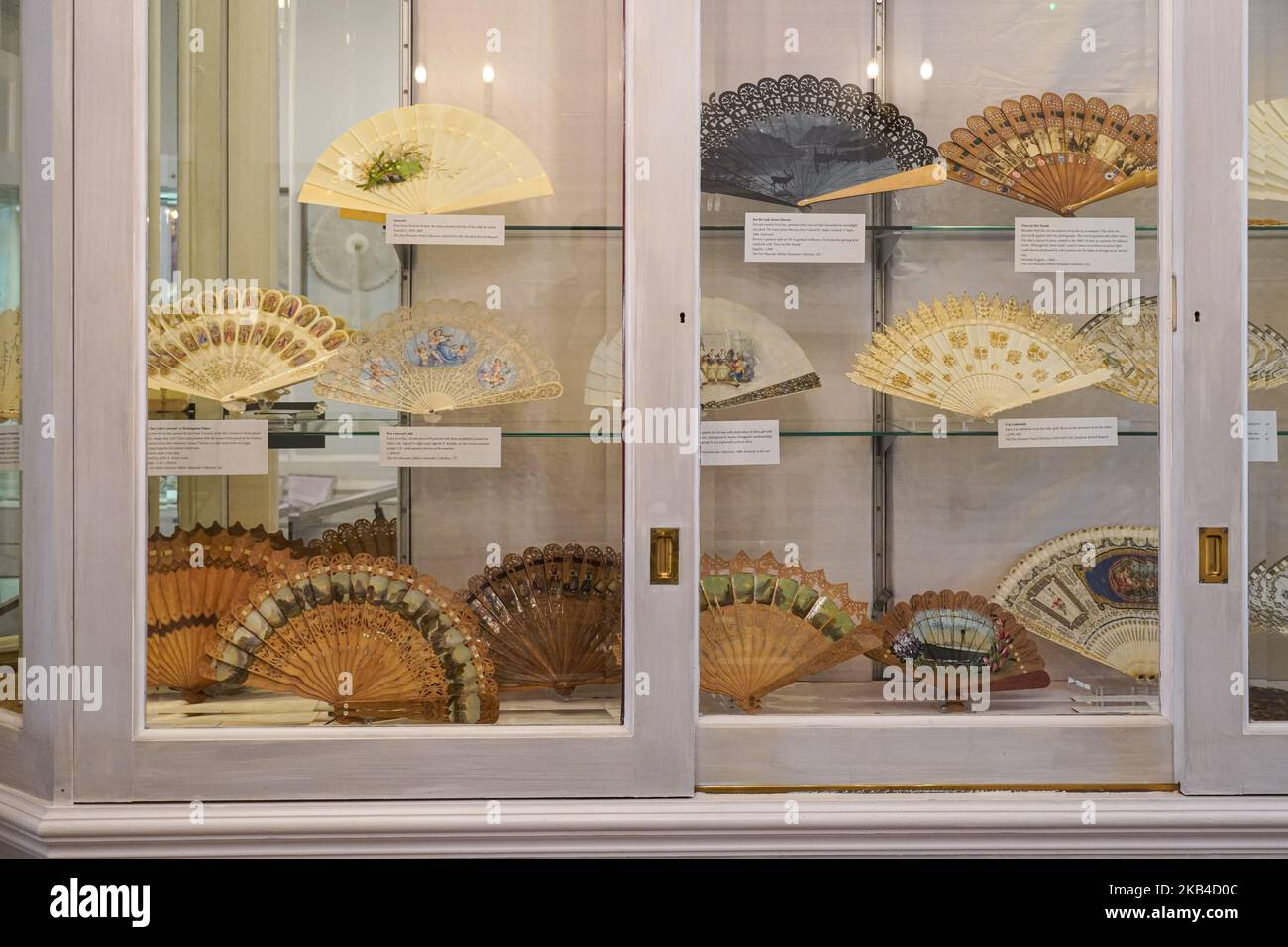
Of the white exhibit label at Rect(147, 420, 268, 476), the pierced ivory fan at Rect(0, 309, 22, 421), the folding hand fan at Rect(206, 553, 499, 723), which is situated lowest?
the folding hand fan at Rect(206, 553, 499, 723)

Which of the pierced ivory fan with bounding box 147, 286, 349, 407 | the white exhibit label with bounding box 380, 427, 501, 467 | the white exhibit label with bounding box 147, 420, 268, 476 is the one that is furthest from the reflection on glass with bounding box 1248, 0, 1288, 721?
the white exhibit label with bounding box 147, 420, 268, 476

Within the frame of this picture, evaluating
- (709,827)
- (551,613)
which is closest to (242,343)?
(551,613)

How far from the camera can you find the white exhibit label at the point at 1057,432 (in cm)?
183

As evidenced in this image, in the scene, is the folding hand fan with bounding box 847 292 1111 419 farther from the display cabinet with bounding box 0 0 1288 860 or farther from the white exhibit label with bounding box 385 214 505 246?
the white exhibit label with bounding box 385 214 505 246

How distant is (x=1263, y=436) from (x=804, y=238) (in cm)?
90

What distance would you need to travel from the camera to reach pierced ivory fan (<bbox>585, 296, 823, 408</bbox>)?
1.76m

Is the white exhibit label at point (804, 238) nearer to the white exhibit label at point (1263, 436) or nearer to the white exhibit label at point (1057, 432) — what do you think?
the white exhibit label at point (1057, 432)

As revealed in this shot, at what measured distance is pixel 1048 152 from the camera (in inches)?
75.1

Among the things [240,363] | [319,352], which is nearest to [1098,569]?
[319,352]

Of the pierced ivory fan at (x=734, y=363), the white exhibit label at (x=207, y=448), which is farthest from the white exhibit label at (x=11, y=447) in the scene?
the pierced ivory fan at (x=734, y=363)

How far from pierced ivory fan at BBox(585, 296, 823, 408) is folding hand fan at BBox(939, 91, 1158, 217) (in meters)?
0.48

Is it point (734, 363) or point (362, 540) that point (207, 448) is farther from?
point (734, 363)

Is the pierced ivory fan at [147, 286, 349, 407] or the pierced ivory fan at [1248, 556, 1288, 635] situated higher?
the pierced ivory fan at [147, 286, 349, 407]

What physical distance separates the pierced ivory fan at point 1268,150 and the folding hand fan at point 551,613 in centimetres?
134
